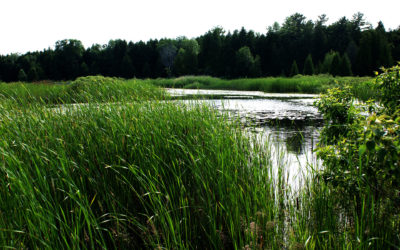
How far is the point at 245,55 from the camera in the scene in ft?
142

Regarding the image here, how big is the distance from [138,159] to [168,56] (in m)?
62.3

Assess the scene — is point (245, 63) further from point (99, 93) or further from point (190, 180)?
point (190, 180)

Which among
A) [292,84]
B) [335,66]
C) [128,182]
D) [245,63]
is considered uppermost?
[245,63]

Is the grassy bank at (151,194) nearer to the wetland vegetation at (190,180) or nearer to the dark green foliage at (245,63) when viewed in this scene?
the wetland vegetation at (190,180)

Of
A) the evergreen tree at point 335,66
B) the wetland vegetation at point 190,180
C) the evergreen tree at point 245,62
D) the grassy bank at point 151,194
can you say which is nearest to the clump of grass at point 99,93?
the wetland vegetation at point 190,180

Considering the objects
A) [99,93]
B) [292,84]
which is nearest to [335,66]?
[292,84]

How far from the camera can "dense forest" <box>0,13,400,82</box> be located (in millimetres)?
34469

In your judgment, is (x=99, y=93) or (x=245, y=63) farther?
(x=245, y=63)

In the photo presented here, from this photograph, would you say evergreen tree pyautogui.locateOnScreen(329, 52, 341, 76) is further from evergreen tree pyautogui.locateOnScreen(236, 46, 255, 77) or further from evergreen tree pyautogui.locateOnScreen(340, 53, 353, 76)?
evergreen tree pyautogui.locateOnScreen(236, 46, 255, 77)

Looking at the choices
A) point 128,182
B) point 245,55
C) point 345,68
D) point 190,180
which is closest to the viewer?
point 128,182

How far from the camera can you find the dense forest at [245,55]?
34469mm

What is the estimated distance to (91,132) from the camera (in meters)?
3.14

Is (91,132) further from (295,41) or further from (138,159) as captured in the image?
(295,41)

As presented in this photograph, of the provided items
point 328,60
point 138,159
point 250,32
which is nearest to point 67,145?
point 138,159
